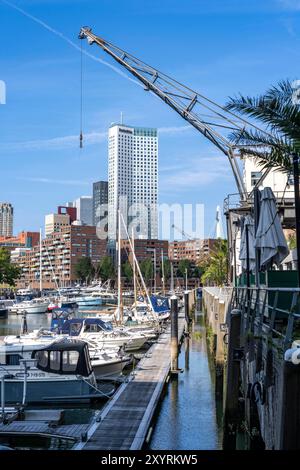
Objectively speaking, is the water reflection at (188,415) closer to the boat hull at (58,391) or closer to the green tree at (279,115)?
the boat hull at (58,391)

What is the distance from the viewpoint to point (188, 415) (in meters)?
23.8

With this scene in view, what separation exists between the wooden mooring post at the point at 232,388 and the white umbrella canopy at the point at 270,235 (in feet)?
7.30

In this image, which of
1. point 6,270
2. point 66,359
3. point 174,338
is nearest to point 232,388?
point 66,359

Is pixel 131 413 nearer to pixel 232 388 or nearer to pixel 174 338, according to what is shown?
pixel 232 388

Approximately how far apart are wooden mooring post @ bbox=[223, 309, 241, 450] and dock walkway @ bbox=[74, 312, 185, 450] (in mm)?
2603

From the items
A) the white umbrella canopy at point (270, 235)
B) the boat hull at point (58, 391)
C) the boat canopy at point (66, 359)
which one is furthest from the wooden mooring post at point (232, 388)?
the boat canopy at point (66, 359)

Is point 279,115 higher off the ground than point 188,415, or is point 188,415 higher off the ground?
point 279,115

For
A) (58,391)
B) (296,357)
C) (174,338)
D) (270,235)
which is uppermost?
(270,235)

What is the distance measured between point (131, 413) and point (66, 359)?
6.89 metres

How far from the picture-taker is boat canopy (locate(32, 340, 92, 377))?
2619 cm

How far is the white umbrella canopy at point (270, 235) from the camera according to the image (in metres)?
19.2

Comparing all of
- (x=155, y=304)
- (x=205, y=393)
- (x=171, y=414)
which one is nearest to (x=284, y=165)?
(x=171, y=414)

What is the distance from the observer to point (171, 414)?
931 inches
